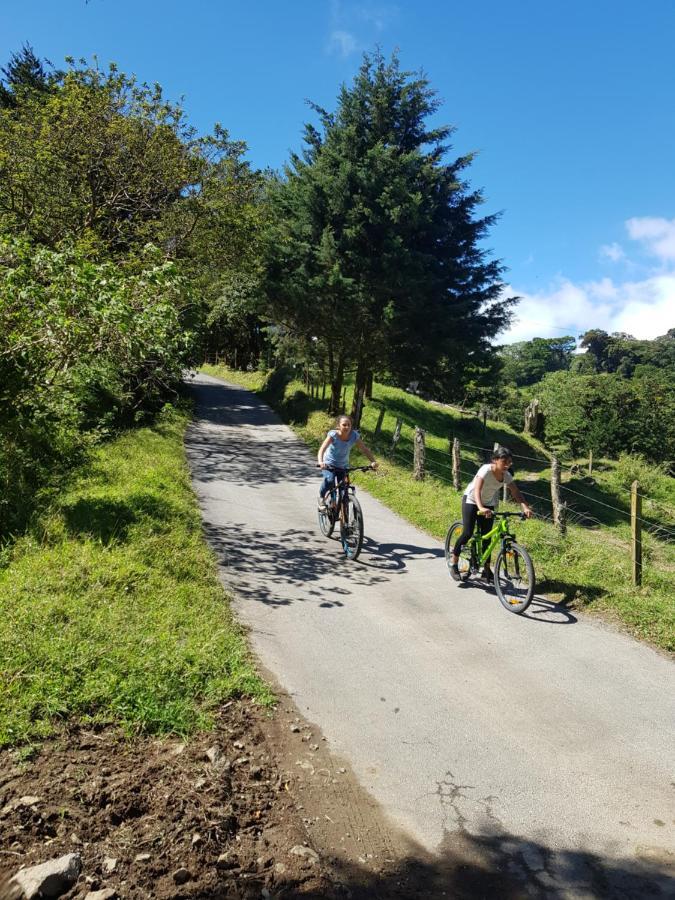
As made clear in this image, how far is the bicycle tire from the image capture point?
7.51 metres

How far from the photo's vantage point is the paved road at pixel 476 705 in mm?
3400

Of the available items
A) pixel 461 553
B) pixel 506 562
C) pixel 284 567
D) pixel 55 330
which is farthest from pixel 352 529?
pixel 55 330

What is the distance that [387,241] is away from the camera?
56.1ft

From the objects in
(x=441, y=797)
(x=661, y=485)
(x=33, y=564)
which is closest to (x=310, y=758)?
(x=441, y=797)

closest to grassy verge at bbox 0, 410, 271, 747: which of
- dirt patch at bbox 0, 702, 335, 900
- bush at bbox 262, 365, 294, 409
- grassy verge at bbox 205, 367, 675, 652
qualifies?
dirt patch at bbox 0, 702, 335, 900

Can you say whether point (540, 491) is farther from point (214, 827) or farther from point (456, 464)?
point (214, 827)

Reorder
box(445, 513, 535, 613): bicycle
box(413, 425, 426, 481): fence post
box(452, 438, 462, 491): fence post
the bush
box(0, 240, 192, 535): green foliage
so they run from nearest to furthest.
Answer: box(445, 513, 535, 613): bicycle → box(0, 240, 192, 535): green foliage → box(452, 438, 462, 491): fence post → box(413, 425, 426, 481): fence post → the bush

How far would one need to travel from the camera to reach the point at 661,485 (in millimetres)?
31578

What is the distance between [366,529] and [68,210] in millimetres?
15019

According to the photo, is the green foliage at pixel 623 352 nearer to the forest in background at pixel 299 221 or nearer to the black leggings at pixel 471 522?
the forest in background at pixel 299 221

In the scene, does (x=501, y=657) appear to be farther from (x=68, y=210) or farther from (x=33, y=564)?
(x=68, y=210)

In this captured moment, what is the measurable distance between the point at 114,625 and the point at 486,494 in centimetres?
463

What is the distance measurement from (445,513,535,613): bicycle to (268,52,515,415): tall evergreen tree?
11.0 meters

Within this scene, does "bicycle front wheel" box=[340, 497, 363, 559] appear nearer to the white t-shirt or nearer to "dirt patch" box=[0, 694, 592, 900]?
the white t-shirt
